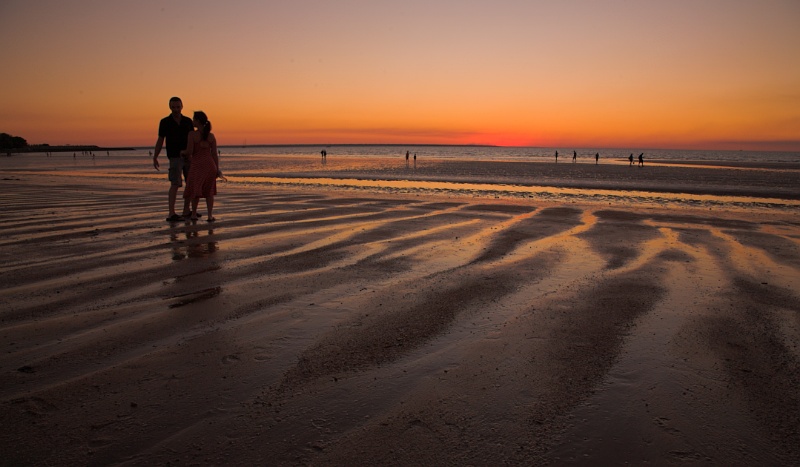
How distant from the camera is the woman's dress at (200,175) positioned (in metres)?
8.45

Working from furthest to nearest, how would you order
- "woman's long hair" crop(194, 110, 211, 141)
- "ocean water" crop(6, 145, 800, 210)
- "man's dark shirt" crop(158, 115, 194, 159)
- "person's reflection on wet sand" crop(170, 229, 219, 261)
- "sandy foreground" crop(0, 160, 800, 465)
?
1. "ocean water" crop(6, 145, 800, 210)
2. "man's dark shirt" crop(158, 115, 194, 159)
3. "woman's long hair" crop(194, 110, 211, 141)
4. "person's reflection on wet sand" crop(170, 229, 219, 261)
5. "sandy foreground" crop(0, 160, 800, 465)

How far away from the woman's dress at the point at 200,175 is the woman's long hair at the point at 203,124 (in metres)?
0.13

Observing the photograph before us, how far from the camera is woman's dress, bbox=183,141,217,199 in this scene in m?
8.45

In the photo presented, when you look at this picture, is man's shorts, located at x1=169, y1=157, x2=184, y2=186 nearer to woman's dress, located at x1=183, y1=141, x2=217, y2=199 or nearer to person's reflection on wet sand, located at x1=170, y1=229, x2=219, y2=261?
woman's dress, located at x1=183, y1=141, x2=217, y2=199

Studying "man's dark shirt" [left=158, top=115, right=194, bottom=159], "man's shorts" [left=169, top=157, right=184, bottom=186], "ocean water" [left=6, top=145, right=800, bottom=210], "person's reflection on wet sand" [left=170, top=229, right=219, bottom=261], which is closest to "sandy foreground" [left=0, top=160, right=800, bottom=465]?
"person's reflection on wet sand" [left=170, top=229, right=219, bottom=261]

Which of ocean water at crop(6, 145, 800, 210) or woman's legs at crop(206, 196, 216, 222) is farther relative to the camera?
ocean water at crop(6, 145, 800, 210)

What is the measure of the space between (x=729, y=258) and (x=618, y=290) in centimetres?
267

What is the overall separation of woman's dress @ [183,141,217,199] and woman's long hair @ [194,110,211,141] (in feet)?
0.42

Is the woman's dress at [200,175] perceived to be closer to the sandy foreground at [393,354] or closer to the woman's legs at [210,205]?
the woman's legs at [210,205]

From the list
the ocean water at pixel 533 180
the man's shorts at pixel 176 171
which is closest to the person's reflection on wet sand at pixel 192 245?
the man's shorts at pixel 176 171

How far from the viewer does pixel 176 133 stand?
344 inches

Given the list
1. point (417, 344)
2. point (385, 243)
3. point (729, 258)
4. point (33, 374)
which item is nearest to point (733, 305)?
point (729, 258)

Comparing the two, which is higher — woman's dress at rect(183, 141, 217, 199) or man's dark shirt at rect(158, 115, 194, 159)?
man's dark shirt at rect(158, 115, 194, 159)

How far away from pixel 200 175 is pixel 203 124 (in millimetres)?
914
